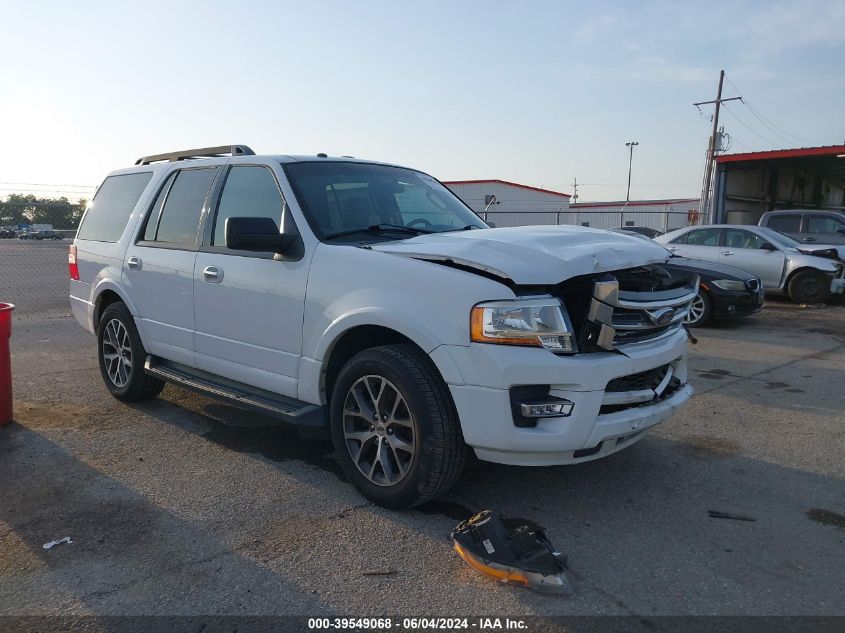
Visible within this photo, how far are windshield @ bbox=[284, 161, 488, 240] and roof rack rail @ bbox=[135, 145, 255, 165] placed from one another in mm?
757

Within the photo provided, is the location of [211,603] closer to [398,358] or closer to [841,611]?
[398,358]

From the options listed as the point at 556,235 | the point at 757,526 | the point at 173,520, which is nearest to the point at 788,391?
the point at 757,526

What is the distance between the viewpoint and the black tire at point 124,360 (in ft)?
17.7

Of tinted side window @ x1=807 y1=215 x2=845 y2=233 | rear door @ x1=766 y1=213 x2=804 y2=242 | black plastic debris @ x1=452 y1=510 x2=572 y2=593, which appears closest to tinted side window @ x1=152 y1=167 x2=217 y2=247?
black plastic debris @ x1=452 y1=510 x2=572 y2=593

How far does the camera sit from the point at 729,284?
9.82 metres

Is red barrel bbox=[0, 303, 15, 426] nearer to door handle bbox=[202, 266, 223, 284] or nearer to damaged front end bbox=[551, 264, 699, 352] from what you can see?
door handle bbox=[202, 266, 223, 284]

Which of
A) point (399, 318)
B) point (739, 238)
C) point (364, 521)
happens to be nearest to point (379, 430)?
point (364, 521)

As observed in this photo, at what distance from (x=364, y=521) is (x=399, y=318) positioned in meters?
1.09

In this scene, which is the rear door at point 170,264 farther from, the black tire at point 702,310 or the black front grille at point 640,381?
the black tire at point 702,310

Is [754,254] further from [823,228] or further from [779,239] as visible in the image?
[823,228]

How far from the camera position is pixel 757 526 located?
3.41 metres

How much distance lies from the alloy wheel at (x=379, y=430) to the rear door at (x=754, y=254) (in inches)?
422

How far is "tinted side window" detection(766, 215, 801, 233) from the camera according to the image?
15.0 meters

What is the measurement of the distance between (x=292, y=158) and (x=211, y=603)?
283 cm
